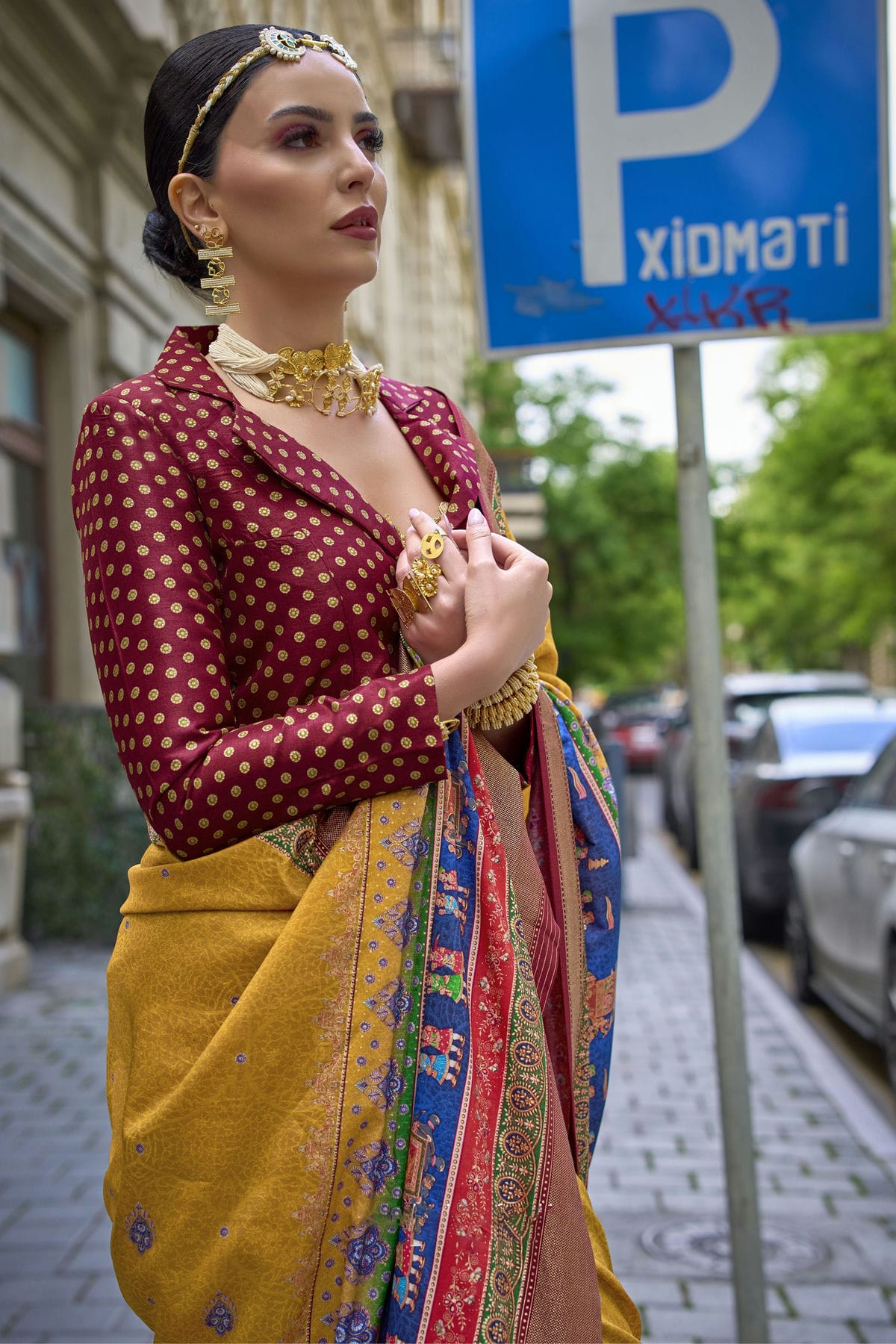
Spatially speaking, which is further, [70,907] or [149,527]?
[70,907]

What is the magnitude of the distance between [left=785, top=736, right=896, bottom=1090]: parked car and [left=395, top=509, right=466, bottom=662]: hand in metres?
4.41

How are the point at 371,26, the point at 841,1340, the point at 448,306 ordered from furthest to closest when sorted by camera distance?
1. the point at 448,306
2. the point at 371,26
3. the point at 841,1340

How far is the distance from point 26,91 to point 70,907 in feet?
15.0

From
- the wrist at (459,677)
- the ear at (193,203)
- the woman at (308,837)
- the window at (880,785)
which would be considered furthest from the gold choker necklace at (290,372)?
the window at (880,785)

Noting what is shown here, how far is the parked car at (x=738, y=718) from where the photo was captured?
1220cm

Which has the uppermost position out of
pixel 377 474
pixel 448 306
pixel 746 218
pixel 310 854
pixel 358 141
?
pixel 448 306

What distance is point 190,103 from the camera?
1.64m

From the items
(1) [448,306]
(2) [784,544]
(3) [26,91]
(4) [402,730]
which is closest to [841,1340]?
(4) [402,730]

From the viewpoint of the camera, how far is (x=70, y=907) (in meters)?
8.47

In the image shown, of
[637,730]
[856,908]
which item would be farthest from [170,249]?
[637,730]

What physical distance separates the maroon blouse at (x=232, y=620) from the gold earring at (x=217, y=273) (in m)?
0.09

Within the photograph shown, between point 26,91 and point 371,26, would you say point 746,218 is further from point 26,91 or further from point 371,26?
point 371,26

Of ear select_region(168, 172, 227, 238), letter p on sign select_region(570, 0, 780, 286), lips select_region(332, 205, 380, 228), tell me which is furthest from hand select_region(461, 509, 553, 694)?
letter p on sign select_region(570, 0, 780, 286)

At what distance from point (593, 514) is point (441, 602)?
26.0 m
